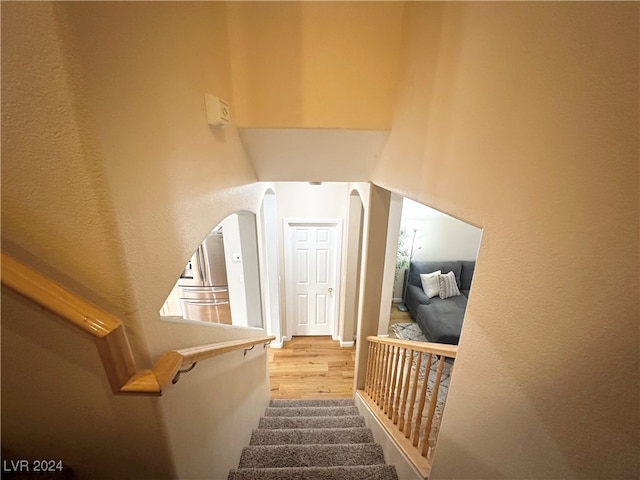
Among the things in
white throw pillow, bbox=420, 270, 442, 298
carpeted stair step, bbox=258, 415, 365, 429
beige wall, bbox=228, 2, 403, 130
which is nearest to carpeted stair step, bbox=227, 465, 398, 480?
carpeted stair step, bbox=258, 415, 365, 429

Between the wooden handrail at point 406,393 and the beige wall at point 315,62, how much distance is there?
4.50 ft

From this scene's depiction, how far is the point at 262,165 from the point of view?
1.90 metres

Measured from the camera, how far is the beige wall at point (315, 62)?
1305 mm

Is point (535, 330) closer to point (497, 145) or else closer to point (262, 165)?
point (497, 145)

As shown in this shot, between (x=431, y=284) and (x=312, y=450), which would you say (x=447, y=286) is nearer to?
(x=431, y=284)

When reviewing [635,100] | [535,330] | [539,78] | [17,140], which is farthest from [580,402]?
[17,140]

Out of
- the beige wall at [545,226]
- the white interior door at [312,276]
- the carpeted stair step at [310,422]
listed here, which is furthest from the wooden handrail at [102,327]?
the white interior door at [312,276]

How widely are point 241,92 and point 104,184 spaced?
3.68 feet

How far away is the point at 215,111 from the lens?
3.61ft

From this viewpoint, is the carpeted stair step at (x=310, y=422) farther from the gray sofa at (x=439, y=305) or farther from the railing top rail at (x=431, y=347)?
the gray sofa at (x=439, y=305)

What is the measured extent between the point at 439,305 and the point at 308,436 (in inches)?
115

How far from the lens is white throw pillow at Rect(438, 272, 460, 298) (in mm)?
4281

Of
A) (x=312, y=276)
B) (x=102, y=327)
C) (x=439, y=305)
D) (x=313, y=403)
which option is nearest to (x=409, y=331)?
(x=439, y=305)

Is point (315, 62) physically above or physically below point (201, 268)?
above
